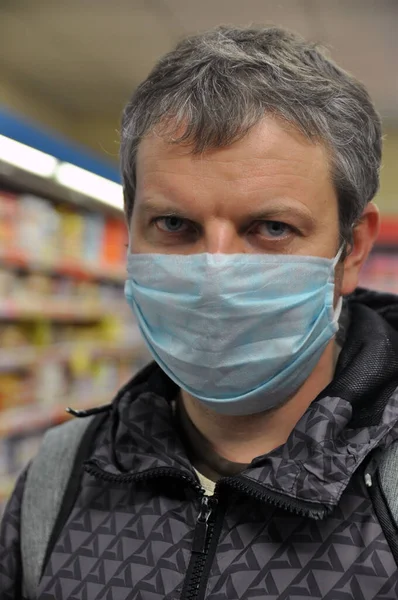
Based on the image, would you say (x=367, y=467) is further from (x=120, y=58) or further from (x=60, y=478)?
(x=120, y=58)

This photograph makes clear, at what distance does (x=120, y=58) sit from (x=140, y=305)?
4668 mm

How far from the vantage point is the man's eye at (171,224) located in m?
1.17

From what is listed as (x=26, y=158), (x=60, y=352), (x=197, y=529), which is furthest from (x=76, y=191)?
(x=197, y=529)

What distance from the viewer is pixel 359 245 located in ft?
4.21

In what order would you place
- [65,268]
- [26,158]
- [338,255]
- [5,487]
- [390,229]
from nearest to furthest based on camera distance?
1. [338,255]
2. [26,158]
3. [5,487]
4. [65,268]
5. [390,229]

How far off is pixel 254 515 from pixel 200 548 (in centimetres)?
10

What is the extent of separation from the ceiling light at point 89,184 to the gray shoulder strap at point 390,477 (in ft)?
10.6

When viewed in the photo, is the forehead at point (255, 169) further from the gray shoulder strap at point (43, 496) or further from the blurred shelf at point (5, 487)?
the blurred shelf at point (5, 487)

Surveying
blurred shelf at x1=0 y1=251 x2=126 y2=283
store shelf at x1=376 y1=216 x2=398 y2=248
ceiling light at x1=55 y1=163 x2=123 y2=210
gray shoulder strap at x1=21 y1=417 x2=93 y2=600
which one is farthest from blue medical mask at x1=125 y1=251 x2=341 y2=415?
store shelf at x1=376 y1=216 x2=398 y2=248

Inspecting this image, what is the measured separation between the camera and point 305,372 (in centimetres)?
118

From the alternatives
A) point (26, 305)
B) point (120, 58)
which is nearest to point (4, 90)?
point (120, 58)

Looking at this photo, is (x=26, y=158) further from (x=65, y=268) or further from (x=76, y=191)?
(x=65, y=268)

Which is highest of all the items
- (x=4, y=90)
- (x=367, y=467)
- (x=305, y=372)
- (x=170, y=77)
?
(x=4, y=90)

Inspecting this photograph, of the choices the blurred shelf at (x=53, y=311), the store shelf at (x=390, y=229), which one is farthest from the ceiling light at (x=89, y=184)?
the store shelf at (x=390, y=229)
